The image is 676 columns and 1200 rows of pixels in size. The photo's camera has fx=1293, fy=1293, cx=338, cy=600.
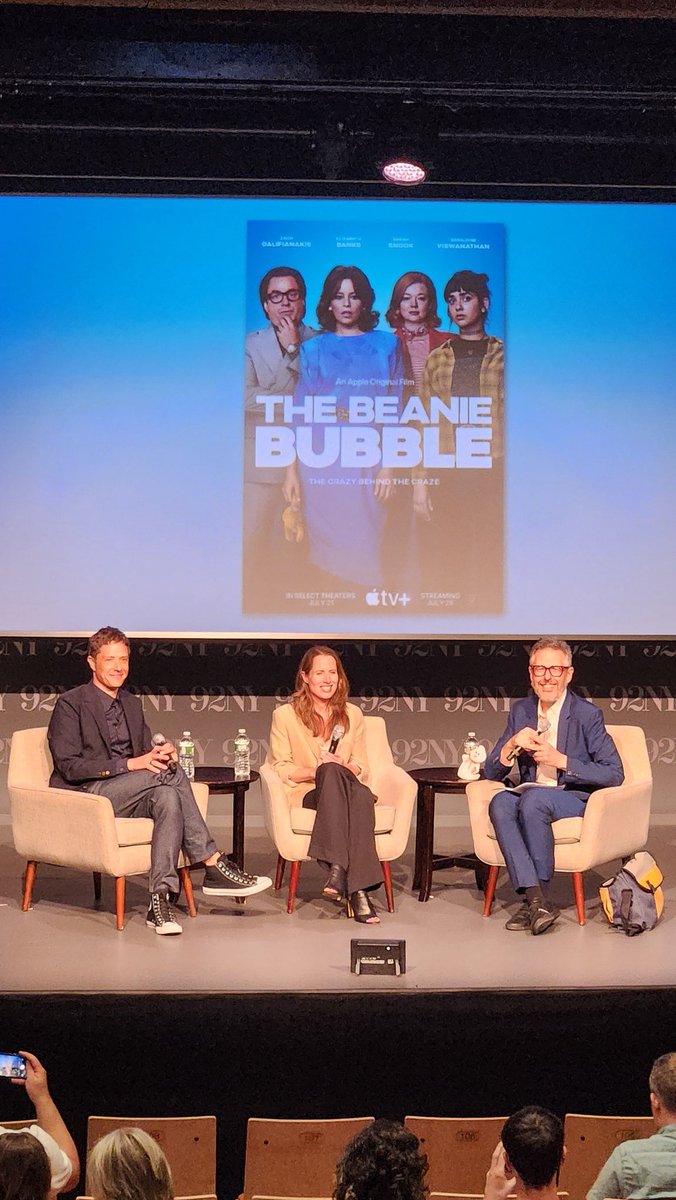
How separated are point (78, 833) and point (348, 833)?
102cm

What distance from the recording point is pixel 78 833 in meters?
4.84

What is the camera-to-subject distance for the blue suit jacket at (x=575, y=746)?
5070 millimetres

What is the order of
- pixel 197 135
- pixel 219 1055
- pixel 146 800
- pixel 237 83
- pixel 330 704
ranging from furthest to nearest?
1. pixel 197 135
2. pixel 237 83
3. pixel 330 704
4. pixel 146 800
5. pixel 219 1055

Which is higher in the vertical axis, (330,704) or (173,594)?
(173,594)

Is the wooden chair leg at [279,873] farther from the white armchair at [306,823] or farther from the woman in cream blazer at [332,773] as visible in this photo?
the woman in cream blazer at [332,773]

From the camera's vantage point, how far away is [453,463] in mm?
6391

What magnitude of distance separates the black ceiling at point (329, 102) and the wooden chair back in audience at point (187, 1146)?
4396 mm

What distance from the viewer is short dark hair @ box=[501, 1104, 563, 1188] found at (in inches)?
91.4

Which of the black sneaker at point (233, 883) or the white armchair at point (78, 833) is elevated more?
the white armchair at point (78, 833)

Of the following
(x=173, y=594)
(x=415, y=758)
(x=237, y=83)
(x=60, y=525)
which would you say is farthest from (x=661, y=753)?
(x=237, y=83)

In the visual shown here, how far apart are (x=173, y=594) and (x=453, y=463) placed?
5.01ft

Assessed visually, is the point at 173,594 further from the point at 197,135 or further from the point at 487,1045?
the point at 487,1045

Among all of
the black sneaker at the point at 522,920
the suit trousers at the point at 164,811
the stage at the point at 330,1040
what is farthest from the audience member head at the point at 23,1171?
the black sneaker at the point at 522,920

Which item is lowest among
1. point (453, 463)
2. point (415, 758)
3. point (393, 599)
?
point (415, 758)
